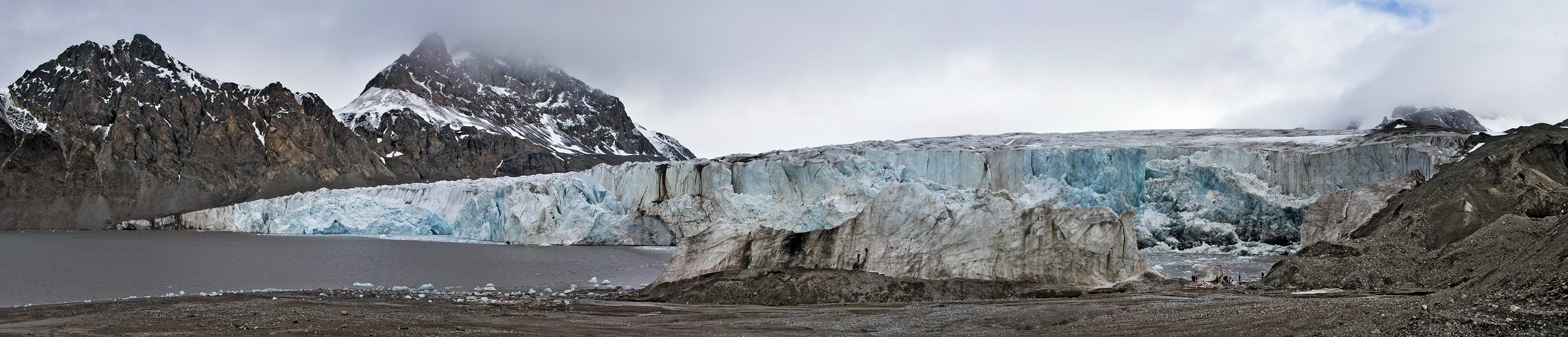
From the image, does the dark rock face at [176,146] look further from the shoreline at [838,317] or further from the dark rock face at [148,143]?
the shoreline at [838,317]

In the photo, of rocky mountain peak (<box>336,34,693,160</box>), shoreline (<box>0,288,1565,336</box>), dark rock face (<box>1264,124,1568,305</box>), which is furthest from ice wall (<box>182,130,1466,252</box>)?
rocky mountain peak (<box>336,34,693,160</box>)

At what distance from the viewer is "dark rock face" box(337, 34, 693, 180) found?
114 meters

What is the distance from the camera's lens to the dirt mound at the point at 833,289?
1172 centimetres

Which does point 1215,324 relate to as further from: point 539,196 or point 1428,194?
point 539,196

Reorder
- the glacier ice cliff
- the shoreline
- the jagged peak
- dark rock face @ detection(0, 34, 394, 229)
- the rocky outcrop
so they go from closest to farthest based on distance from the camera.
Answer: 1. the shoreline
2. the glacier ice cliff
3. the rocky outcrop
4. dark rock face @ detection(0, 34, 394, 229)
5. the jagged peak

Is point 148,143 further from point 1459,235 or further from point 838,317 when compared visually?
point 1459,235

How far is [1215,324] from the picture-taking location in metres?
7.22

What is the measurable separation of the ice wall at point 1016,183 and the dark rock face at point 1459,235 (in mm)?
8143

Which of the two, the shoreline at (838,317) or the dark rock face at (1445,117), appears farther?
the dark rock face at (1445,117)

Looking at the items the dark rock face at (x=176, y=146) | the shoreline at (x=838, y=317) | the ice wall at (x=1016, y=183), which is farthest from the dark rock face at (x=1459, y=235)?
the dark rock face at (x=176, y=146)

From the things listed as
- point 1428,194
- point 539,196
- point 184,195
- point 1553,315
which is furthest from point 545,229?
point 184,195

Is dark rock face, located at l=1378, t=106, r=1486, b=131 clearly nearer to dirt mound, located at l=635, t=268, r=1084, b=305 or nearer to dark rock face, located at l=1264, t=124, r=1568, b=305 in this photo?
dark rock face, located at l=1264, t=124, r=1568, b=305

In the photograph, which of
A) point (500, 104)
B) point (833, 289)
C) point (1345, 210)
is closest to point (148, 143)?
point (500, 104)

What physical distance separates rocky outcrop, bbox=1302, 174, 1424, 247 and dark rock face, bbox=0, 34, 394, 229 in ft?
268
